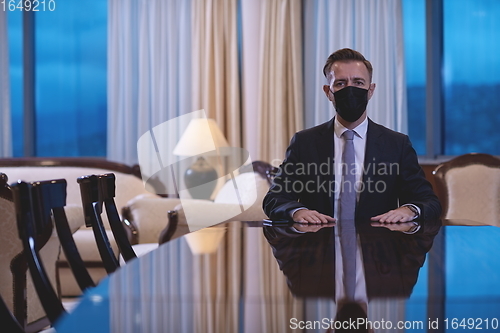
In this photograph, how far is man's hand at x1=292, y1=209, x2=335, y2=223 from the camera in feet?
6.05

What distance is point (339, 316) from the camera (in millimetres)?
737

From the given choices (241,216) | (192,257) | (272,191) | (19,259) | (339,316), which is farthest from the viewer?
(241,216)

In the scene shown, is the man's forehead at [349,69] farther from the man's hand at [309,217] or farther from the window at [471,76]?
the window at [471,76]

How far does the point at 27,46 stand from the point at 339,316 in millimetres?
6039

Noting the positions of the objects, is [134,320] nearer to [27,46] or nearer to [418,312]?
[418,312]

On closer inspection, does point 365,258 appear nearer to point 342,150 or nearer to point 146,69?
point 342,150

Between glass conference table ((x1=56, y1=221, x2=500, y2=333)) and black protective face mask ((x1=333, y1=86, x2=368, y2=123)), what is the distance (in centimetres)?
79

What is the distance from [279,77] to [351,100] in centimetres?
334

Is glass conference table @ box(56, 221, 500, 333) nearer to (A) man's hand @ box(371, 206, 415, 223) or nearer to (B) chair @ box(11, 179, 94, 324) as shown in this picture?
(B) chair @ box(11, 179, 94, 324)

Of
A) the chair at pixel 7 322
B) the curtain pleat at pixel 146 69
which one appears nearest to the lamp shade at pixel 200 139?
the curtain pleat at pixel 146 69

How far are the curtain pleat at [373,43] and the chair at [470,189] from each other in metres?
1.79

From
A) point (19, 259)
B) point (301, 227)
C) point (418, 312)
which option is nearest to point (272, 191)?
point (301, 227)

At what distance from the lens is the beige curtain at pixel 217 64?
18.1ft

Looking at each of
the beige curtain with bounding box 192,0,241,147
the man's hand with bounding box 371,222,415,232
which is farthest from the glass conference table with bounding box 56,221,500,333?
the beige curtain with bounding box 192,0,241,147
